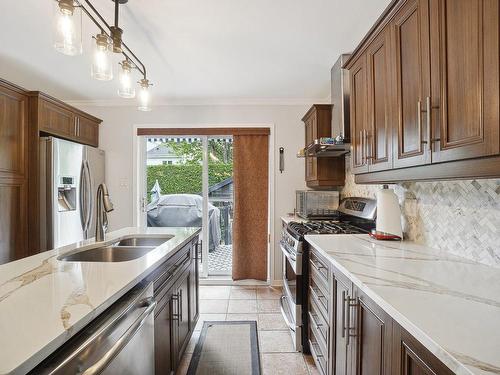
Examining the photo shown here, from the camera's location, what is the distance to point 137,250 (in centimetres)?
181

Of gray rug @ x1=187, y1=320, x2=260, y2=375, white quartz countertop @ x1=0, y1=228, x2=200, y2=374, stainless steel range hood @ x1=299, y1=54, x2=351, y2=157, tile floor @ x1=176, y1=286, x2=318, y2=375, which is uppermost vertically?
stainless steel range hood @ x1=299, y1=54, x2=351, y2=157

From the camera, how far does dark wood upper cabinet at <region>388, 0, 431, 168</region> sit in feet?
3.98

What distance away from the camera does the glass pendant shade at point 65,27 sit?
128cm

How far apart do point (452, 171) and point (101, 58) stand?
6.01ft

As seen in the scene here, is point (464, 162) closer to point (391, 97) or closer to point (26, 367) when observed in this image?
point (391, 97)

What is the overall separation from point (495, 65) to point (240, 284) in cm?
354

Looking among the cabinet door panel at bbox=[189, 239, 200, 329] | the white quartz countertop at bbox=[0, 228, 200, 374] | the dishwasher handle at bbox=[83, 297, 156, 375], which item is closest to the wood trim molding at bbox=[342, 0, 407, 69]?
the white quartz countertop at bbox=[0, 228, 200, 374]

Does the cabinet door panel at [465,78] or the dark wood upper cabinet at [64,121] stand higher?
the dark wood upper cabinet at [64,121]

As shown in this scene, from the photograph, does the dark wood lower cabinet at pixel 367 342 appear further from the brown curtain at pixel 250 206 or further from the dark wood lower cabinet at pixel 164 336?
the brown curtain at pixel 250 206

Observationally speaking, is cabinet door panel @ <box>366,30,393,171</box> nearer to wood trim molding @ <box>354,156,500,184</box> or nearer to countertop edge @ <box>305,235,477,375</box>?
wood trim molding @ <box>354,156,500,184</box>

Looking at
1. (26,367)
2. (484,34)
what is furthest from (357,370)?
(484,34)

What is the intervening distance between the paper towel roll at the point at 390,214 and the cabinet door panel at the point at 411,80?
21.0 inches

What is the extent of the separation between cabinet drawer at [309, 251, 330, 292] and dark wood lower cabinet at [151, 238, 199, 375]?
0.93 meters

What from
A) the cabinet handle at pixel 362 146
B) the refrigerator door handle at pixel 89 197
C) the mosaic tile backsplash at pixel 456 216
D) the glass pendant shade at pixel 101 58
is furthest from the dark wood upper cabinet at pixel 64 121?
the mosaic tile backsplash at pixel 456 216
